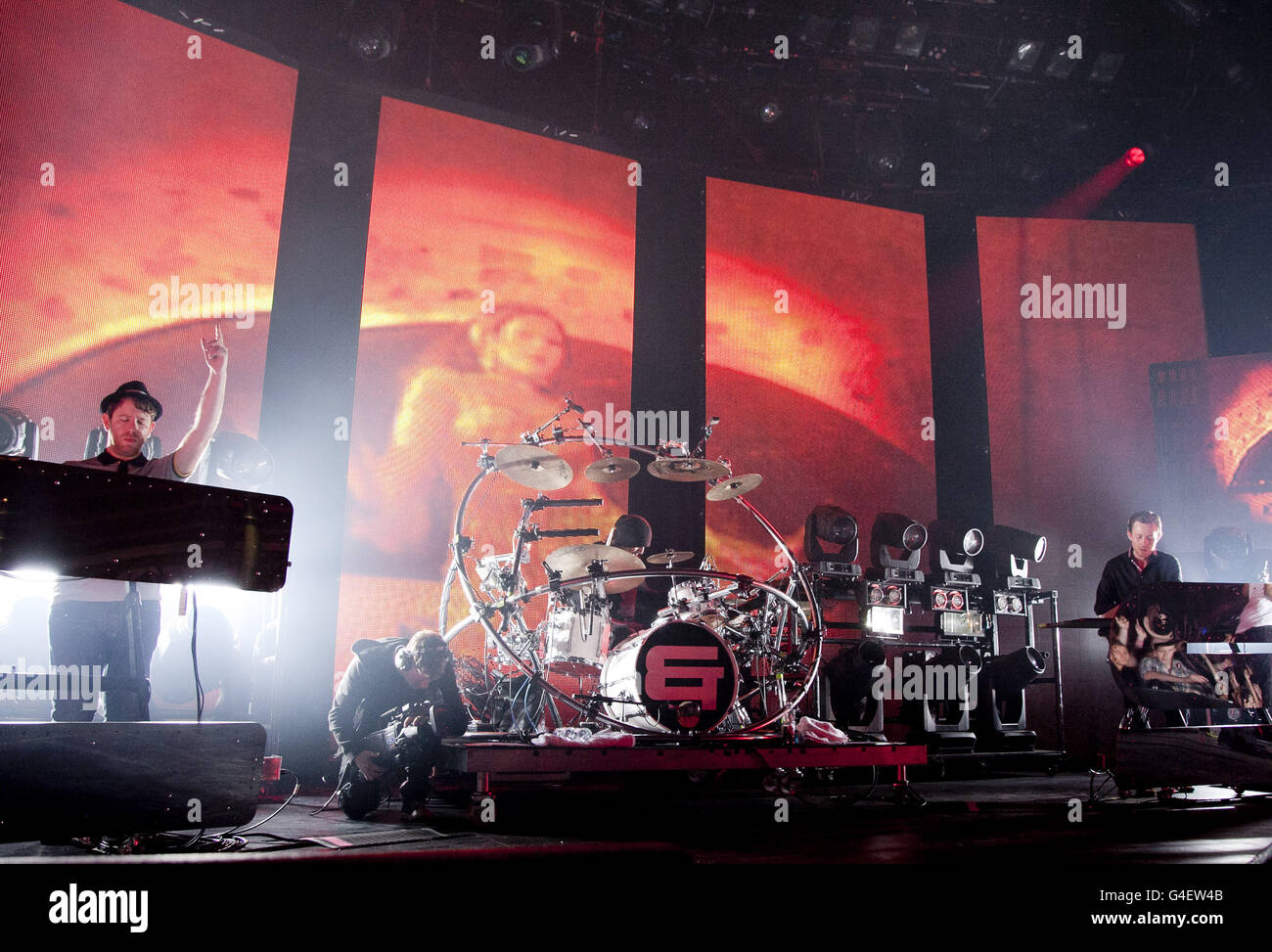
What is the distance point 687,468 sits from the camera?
15.5ft

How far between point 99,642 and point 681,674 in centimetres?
238

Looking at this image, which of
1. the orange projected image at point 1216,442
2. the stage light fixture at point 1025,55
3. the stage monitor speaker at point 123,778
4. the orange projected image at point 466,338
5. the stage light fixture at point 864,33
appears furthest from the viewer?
the orange projected image at point 1216,442

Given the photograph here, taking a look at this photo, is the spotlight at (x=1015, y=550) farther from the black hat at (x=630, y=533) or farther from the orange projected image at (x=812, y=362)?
the black hat at (x=630, y=533)

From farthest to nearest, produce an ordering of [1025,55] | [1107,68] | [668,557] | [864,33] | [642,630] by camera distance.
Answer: [1107,68] < [1025,55] < [864,33] < [668,557] < [642,630]

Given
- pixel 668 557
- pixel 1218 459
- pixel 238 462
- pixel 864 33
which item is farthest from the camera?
pixel 1218 459

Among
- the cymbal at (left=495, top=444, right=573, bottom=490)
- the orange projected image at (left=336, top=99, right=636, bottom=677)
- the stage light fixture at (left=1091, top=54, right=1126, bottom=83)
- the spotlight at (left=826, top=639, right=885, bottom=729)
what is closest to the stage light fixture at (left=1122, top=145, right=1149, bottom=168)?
the stage light fixture at (left=1091, top=54, right=1126, bottom=83)

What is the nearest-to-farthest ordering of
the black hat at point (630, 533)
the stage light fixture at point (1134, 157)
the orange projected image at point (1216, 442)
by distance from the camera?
1. the black hat at point (630, 533)
2. the orange projected image at point (1216, 442)
3. the stage light fixture at point (1134, 157)

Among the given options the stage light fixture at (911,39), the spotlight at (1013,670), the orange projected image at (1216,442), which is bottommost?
the spotlight at (1013,670)

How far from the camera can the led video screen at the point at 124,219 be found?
172 inches

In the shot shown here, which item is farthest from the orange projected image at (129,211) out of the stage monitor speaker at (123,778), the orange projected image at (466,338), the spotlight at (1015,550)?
the spotlight at (1015,550)

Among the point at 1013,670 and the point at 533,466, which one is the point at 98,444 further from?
the point at 1013,670

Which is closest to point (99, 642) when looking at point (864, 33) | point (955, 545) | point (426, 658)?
point (426, 658)

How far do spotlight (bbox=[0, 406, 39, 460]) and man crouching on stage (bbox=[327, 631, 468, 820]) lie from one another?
5.88ft

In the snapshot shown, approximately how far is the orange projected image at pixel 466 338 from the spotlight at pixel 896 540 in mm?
1848
